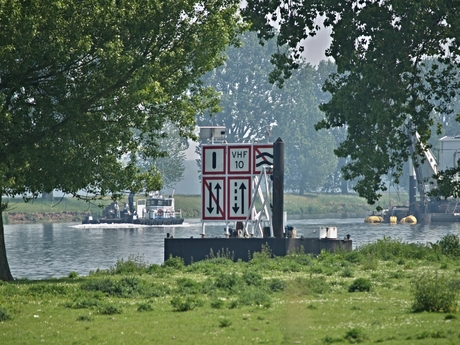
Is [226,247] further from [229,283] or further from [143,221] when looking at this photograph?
[143,221]

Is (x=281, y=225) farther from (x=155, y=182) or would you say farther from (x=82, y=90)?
(x=82, y=90)

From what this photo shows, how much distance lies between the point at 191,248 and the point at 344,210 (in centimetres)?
13447

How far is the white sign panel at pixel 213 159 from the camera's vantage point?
46.5m

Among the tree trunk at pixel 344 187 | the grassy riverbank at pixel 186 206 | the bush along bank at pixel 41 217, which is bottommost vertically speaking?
the bush along bank at pixel 41 217

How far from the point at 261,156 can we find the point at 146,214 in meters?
87.4

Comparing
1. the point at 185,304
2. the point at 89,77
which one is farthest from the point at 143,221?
the point at 185,304

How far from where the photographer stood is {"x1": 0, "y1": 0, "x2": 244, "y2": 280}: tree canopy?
30.3 m

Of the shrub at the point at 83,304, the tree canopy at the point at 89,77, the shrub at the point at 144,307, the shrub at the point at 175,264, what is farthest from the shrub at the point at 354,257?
the shrub at the point at 144,307

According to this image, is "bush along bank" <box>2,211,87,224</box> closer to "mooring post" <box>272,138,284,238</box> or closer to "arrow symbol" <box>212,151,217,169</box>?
"arrow symbol" <box>212,151,217,169</box>

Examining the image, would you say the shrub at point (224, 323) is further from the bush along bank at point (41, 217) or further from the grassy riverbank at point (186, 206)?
the bush along bank at point (41, 217)

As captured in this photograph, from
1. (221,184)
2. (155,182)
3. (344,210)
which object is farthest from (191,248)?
(344,210)

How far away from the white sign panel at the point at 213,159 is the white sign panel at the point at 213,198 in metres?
0.42

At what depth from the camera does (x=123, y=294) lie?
86.6ft

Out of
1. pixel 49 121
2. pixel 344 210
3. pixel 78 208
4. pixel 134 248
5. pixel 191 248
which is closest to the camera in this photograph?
pixel 49 121
